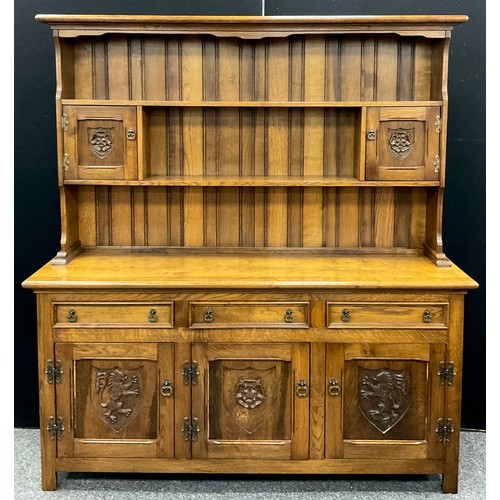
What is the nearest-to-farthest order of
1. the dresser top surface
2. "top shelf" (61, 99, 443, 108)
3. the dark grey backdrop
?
the dresser top surface, "top shelf" (61, 99, 443, 108), the dark grey backdrop

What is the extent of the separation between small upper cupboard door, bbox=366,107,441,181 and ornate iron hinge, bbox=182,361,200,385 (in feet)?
3.75

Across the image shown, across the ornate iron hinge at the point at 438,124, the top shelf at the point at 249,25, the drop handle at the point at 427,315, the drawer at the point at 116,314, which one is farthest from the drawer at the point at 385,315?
the top shelf at the point at 249,25

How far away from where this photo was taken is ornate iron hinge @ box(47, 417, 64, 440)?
10.1 ft

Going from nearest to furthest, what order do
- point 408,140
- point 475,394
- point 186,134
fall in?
point 408,140, point 186,134, point 475,394

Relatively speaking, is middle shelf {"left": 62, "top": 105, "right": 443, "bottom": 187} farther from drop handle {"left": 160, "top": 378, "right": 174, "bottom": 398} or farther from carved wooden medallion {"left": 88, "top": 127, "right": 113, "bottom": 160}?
drop handle {"left": 160, "top": 378, "right": 174, "bottom": 398}

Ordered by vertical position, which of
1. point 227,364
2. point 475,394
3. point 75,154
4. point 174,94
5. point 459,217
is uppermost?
point 174,94

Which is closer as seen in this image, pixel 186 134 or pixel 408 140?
pixel 408 140

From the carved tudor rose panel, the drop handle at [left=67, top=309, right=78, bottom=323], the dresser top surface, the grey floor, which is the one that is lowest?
the grey floor

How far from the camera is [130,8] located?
356 centimetres

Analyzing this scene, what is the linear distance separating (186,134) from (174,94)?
0.64 ft

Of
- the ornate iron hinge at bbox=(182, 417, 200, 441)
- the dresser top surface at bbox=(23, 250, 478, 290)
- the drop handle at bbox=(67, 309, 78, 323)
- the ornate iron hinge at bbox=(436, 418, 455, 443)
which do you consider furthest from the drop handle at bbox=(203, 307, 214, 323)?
the ornate iron hinge at bbox=(436, 418, 455, 443)

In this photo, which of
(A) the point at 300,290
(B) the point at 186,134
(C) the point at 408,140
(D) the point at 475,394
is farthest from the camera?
(D) the point at 475,394

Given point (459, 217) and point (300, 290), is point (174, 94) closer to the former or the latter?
point (300, 290)

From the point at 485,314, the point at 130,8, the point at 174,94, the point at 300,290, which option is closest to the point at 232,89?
the point at 174,94
